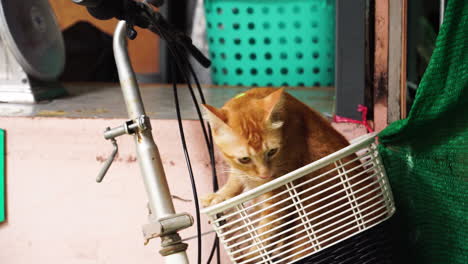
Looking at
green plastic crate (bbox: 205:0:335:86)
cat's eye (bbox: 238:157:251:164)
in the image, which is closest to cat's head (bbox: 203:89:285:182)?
cat's eye (bbox: 238:157:251:164)

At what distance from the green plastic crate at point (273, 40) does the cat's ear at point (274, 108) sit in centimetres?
100

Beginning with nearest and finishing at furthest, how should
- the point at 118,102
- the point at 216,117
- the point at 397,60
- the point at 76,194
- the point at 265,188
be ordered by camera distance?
the point at 265,188 → the point at 216,117 → the point at 397,60 → the point at 76,194 → the point at 118,102

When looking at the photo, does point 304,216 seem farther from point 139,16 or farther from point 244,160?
point 139,16

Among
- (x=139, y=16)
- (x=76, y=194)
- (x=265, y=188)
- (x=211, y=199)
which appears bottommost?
(x=76, y=194)

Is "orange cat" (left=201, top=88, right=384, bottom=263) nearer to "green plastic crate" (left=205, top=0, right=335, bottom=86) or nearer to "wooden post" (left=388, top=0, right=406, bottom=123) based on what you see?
"wooden post" (left=388, top=0, right=406, bottom=123)

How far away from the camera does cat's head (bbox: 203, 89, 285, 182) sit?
3.28ft

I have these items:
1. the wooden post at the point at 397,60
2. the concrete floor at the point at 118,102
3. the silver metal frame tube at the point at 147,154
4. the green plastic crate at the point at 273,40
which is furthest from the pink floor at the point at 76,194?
the green plastic crate at the point at 273,40

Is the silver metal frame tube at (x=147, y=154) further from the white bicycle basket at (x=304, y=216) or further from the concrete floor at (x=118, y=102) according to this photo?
the concrete floor at (x=118, y=102)

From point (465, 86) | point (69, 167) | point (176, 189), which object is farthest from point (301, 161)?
point (69, 167)

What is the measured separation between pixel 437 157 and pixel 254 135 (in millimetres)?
357

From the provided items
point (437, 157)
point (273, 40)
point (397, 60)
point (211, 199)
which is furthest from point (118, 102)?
point (437, 157)

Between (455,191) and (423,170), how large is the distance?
0.09 metres

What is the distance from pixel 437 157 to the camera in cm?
101

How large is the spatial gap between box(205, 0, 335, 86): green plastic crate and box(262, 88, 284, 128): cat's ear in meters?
1.00
